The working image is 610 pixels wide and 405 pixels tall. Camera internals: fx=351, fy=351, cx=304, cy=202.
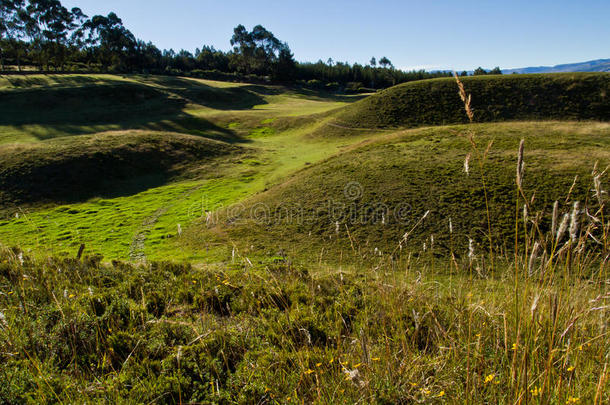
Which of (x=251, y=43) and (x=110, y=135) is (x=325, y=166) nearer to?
(x=110, y=135)

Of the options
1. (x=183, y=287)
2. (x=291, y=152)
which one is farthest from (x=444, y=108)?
(x=183, y=287)

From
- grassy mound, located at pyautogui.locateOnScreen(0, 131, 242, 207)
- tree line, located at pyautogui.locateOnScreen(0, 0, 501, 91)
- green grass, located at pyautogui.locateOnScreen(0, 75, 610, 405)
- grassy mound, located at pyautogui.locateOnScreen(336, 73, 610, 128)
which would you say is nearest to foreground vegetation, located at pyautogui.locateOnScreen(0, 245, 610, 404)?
green grass, located at pyautogui.locateOnScreen(0, 75, 610, 405)

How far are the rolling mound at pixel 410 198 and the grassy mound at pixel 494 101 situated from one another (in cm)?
945

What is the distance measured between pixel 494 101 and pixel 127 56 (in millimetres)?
79367

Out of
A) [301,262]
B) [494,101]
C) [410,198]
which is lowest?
[301,262]

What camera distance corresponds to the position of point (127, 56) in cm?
7988

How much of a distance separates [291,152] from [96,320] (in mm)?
24797

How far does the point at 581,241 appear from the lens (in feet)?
7.82

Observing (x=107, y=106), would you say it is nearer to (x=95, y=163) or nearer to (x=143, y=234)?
(x=95, y=163)

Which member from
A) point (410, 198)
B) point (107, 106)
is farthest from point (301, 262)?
point (107, 106)

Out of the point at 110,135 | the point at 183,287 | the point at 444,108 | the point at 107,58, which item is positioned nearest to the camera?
the point at 183,287

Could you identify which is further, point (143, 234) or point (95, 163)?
point (95, 163)

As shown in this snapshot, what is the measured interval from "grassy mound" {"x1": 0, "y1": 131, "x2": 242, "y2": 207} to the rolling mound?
10512 millimetres

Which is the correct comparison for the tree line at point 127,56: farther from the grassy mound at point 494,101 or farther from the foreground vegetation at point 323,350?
the foreground vegetation at point 323,350
